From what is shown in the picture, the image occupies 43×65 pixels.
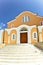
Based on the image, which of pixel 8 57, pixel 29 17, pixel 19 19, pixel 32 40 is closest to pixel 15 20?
pixel 19 19

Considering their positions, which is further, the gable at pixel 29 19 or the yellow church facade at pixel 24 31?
the gable at pixel 29 19

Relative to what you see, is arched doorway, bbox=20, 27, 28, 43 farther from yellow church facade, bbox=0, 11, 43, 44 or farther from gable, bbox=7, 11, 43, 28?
gable, bbox=7, 11, 43, 28

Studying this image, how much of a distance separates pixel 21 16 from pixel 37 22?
118 inches

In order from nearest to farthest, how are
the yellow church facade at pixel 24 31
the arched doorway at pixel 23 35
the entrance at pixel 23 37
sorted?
the yellow church facade at pixel 24 31
the arched doorway at pixel 23 35
the entrance at pixel 23 37

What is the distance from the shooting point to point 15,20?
28.2 m

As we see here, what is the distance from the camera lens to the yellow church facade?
23.6 meters

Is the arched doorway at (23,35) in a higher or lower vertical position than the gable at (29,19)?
lower

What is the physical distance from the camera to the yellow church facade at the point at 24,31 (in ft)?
77.5

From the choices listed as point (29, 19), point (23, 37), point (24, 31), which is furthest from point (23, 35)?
point (29, 19)

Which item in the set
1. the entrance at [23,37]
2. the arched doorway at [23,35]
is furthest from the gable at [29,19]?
the entrance at [23,37]

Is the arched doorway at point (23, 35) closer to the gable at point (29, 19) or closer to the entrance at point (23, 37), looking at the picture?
the entrance at point (23, 37)

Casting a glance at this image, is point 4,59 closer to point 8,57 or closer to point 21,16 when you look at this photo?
point 8,57

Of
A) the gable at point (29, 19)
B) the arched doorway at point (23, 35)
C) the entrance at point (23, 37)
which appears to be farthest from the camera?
the gable at point (29, 19)

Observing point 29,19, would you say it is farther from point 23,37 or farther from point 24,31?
point 23,37
